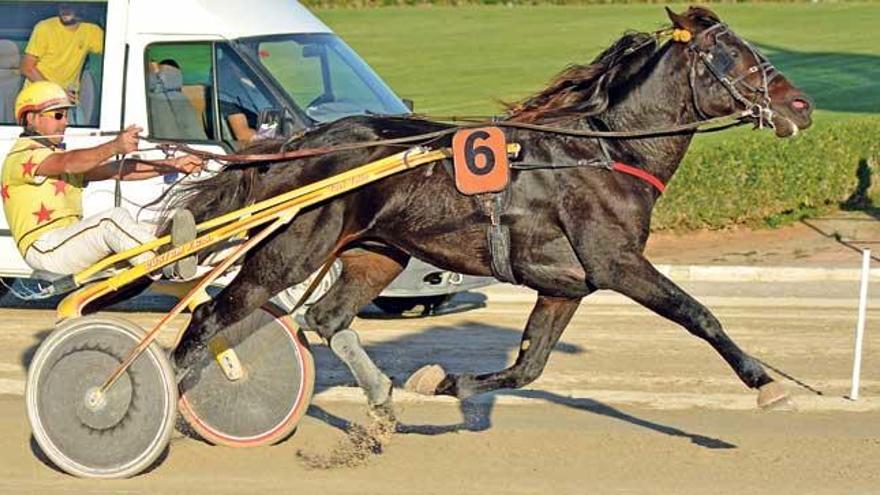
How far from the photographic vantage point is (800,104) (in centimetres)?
733

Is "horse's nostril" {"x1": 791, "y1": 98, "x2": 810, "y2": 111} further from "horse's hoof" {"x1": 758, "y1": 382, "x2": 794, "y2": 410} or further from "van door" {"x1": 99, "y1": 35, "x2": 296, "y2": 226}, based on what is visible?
"van door" {"x1": 99, "y1": 35, "x2": 296, "y2": 226}

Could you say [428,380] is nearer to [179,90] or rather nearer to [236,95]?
[236,95]

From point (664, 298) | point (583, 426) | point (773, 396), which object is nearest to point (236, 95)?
Result: point (583, 426)

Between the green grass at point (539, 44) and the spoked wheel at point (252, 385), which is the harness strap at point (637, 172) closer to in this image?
the spoked wheel at point (252, 385)

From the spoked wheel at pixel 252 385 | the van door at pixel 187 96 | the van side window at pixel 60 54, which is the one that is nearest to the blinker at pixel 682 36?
the spoked wheel at pixel 252 385

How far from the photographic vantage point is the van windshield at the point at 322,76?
10.9 m

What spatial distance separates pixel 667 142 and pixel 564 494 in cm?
157

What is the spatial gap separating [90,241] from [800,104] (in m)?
3.11

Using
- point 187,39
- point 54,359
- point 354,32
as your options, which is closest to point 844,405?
point 54,359

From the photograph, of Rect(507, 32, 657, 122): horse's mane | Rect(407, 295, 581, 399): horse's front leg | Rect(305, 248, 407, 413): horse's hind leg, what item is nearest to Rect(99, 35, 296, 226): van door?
Rect(305, 248, 407, 413): horse's hind leg

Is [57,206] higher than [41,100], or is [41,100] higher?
[41,100]

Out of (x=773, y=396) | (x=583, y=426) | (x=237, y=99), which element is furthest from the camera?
(x=237, y=99)

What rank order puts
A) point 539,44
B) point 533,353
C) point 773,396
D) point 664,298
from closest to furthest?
point 773,396 < point 664,298 < point 533,353 < point 539,44

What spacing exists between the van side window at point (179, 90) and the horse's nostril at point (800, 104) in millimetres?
4577
